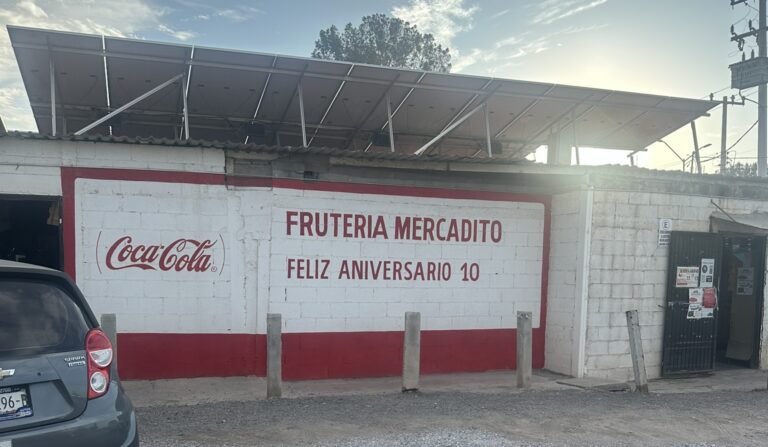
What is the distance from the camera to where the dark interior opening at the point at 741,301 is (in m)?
8.82

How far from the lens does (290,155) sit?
6988 mm

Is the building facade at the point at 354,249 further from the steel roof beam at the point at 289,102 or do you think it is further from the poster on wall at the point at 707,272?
the steel roof beam at the point at 289,102

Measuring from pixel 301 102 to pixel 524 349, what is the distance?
4851 millimetres

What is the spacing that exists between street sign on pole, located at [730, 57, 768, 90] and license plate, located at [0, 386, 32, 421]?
19.6 meters

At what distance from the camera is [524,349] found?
265 inches

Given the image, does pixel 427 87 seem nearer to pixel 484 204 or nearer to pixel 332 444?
pixel 484 204

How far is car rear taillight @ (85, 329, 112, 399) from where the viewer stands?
2916 mm

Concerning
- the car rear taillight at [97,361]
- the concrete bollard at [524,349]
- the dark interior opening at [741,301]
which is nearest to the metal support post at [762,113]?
the dark interior opening at [741,301]

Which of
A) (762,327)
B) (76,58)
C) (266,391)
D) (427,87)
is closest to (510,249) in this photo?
(427,87)

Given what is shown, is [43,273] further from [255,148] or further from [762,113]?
[762,113]

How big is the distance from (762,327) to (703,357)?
1.37 m

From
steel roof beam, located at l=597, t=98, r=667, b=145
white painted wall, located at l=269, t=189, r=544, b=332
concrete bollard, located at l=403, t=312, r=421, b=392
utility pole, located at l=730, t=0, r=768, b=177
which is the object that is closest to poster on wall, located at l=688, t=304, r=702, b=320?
white painted wall, located at l=269, t=189, r=544, b=332

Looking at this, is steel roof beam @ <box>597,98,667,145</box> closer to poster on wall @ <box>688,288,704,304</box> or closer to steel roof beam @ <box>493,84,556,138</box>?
steel roof beam @ <box>493,84,556,138</box>


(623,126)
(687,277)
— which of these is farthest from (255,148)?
(623,126)
